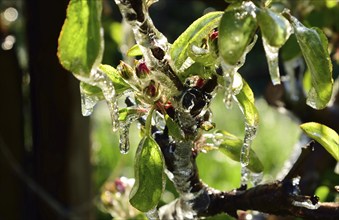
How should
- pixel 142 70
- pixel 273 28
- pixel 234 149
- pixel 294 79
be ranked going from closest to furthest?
pixel 273 28, pixel 142 70, pixel 234 149, pixel 294 79

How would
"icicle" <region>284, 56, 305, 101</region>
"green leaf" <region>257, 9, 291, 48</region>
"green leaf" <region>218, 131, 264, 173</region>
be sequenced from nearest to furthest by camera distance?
"green leaf" <region>257, 9, 291, 48</region>
"green leaf" <region>218, 131, 264, 173</region>
"icicle" <region>284, 56, 305, 101</region>

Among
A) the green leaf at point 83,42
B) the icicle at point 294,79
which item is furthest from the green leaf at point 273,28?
the icicle at point 294,79

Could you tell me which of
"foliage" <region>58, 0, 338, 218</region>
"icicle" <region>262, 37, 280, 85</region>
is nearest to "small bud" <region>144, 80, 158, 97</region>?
"foliage" <region>58, 0, 338, 218</region>

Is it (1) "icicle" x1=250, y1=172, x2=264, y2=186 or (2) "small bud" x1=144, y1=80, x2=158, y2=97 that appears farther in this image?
(1) "icicle" x1=250, y1=172, x2=264, y2=186

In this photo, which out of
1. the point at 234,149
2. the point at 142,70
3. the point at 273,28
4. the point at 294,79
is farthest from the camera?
the point at 294,79

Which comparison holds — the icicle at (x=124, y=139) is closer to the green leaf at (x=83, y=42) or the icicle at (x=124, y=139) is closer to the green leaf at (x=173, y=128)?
the green leaf at (x=173, y=128)

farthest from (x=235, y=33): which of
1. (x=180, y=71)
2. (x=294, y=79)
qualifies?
(x=294, y=79)

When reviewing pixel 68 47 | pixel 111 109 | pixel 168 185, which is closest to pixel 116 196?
pixel 168 185

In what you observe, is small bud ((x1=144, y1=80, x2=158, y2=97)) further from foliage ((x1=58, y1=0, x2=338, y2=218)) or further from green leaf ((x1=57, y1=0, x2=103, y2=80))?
green leaf ((x1=57, y1=0, x2=103, y2=80))

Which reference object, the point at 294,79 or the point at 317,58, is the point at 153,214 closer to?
the point at 317,58
